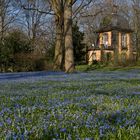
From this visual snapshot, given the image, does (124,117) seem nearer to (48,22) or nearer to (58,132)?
(58,132)

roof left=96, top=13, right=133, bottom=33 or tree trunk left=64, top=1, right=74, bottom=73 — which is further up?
roof left=96, top=13, right=133, bottom=33

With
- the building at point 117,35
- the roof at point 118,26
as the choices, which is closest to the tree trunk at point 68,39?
the building at point 117,35

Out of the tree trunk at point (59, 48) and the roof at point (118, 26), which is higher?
the roof at point (118, 26)

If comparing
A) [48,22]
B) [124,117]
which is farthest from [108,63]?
[124,117]

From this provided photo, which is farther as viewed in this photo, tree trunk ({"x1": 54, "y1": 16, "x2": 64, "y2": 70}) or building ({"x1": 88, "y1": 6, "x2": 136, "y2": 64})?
building ({"x1": 88, "y1": 6, "x2": 136, "y2": 64})

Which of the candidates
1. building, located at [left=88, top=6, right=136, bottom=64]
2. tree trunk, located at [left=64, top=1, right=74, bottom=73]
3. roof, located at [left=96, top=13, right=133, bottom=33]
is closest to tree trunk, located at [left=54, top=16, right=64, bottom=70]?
tree trunk, located at [left=64, top=1, right=74, bottom=73]

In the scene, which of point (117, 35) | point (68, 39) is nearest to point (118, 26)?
point (117, 35)

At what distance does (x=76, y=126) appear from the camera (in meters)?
4.18

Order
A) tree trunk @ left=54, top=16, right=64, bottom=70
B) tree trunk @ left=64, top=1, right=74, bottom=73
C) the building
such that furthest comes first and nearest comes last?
1. the building
2. tree trunk @ left=54, top=16, right=64, bottom=70
3. tree trunk @ left=64, top=1, right=74, bottom=73

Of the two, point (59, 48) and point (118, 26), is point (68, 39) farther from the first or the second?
point (118, 26)

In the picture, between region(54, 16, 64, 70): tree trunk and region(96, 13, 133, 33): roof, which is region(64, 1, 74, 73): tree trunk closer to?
region(54, 16, 64, 70): tree trunk

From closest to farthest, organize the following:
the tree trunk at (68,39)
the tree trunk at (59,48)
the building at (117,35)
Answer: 1. the tree trunk at (68,39)
2. the tree trunk at (59,48)
3. the building at (117,35)

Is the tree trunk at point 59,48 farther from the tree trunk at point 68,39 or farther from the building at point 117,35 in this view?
the building at point 117,35

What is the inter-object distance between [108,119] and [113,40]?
8160 cm
